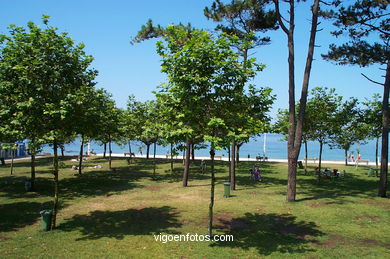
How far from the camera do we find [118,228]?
34.6ft

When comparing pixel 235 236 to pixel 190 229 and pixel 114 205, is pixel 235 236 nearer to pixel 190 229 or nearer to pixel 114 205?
pixel 190 229

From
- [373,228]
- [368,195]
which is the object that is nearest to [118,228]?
[373,228]

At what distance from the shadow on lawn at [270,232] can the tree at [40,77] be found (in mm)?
7129

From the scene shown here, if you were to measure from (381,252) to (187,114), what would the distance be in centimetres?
745

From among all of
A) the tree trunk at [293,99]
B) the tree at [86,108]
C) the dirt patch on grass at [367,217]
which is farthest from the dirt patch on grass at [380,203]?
the tree at [86,108]

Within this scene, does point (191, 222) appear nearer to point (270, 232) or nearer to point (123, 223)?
point (123, 223)

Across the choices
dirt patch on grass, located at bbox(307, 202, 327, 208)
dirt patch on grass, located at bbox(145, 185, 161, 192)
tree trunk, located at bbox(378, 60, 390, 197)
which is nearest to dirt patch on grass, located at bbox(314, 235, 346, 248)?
dirt patch on grass, located at bbox(307, 202, 327, 208)

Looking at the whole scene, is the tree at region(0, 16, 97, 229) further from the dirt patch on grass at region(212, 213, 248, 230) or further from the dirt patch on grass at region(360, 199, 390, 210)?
the dirt patch on grass at region(360, 199, 390, 210)

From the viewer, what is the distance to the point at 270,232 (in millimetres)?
10234

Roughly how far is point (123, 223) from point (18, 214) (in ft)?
17.2

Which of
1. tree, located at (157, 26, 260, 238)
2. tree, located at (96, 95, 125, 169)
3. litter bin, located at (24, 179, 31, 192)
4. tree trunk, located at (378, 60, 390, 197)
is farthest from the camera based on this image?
tree, located at (96, 95, 125, 169)

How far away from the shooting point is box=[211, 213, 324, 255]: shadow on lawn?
890 cm

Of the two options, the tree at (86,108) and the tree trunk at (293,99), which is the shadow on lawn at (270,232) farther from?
the tree at (86,108)

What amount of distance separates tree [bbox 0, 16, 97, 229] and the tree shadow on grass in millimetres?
3930
